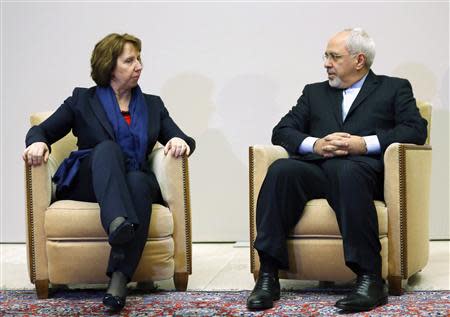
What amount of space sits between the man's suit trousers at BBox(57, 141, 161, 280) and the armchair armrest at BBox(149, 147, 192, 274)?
0.06 metres

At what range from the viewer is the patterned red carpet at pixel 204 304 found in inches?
103

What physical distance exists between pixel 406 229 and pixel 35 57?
2662mm

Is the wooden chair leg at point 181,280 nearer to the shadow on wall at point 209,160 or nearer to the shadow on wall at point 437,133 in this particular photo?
the shadow on wall at point 209,160

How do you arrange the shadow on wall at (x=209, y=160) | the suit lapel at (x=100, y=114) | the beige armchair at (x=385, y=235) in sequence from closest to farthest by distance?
1. the beige armchair at (x=385, y=235)
2. the suit lapel at (x=100, y=114)
3. the shadow on wall at (x=209, y=160)

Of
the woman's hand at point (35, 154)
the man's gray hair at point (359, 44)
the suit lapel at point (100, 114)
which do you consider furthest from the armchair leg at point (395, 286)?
the woman's hand at point (35, 154)

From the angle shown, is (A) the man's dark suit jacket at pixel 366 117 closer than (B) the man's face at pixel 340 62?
Yes

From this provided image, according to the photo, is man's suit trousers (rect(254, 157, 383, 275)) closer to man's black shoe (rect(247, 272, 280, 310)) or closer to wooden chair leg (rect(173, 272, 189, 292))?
man's black shoe (rect(247, 272, 280, 310))

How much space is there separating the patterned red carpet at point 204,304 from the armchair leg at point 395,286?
0.09 feet

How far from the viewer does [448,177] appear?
174 inches

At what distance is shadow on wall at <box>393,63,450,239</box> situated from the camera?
439 cm

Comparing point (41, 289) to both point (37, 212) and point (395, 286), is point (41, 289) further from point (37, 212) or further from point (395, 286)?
point (395, 286)

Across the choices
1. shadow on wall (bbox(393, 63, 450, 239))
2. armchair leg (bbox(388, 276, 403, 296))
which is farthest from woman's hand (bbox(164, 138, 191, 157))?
shadow on wall (bbox(393, 63, 450, 239))

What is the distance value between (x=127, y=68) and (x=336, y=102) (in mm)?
889

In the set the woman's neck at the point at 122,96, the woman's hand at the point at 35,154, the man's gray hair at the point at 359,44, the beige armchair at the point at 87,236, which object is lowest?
the beige armchair at the point at 87,236
